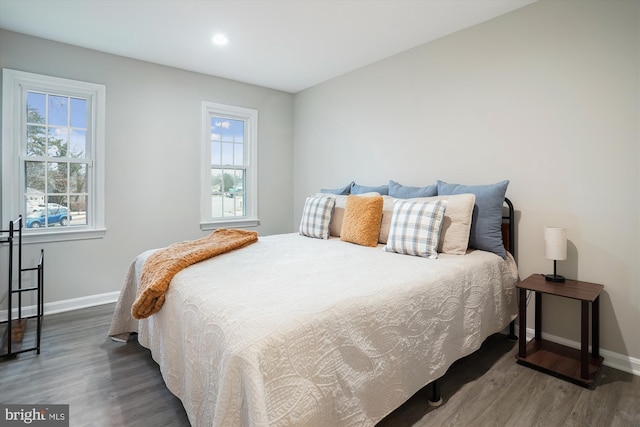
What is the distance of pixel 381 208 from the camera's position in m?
2.82

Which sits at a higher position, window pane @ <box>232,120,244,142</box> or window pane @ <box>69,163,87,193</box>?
window pane @ <box>232,120,244,142</box>

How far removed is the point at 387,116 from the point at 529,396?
272 cm

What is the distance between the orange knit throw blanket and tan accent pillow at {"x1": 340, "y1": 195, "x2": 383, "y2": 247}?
849mm

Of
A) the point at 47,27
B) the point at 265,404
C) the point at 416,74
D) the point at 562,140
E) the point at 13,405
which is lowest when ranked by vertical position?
the point at 13,405

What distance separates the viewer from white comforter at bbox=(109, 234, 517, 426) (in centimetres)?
111

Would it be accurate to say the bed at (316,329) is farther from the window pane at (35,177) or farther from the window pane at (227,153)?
the window pane at (227,153)

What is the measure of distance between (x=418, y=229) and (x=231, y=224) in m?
2.74

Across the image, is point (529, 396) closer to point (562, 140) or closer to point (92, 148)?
point (562, 140)

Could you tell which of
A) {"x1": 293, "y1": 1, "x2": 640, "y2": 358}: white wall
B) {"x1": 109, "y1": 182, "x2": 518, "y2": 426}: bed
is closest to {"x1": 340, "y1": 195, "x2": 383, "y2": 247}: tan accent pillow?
{"x1": 109, "y1": 182, "x2": 518, "y2": 426}: bed

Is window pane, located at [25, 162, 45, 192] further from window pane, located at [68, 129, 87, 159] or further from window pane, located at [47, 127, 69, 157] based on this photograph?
window pane, located at [68, 129, 87, 159]

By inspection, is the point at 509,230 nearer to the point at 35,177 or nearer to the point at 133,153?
the point at 133,153

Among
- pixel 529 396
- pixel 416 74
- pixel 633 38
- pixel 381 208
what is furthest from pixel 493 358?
pixel 416 74

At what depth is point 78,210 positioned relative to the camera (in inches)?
133

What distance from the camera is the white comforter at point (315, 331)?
1107mm
